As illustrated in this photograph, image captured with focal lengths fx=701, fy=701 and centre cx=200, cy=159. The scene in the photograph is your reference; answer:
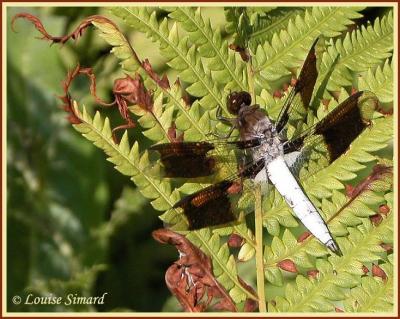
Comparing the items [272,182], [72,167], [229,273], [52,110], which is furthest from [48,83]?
[229,273]

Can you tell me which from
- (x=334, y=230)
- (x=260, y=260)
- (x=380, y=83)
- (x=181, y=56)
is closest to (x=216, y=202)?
(x=260, y=260)

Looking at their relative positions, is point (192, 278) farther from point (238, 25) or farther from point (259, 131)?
point (238, 25)

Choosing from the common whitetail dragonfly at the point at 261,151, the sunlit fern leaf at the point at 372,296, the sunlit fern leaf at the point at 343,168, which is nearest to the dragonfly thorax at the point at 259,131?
the common whitetail dragonfly at the point at 261,151

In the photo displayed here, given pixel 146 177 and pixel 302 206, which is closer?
pixel 146 177

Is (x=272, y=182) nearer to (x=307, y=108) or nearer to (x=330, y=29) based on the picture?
(x=307, y=108)

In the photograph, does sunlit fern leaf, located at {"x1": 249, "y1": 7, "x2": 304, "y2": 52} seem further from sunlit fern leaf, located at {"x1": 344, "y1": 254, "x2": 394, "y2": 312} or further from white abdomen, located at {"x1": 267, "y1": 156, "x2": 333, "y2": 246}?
sunlit fern leaf, located at {"x1": 344, "y1": 254, "x2": 394, "y2": 312}

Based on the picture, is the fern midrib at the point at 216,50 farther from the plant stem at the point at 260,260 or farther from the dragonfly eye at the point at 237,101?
the plant stem at the point at 260,260

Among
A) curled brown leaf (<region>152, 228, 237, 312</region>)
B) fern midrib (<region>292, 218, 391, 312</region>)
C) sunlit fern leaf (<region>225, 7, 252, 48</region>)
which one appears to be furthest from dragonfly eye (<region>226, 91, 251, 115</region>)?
fern midrib (<region>292, 218, 391, 312</region>)
